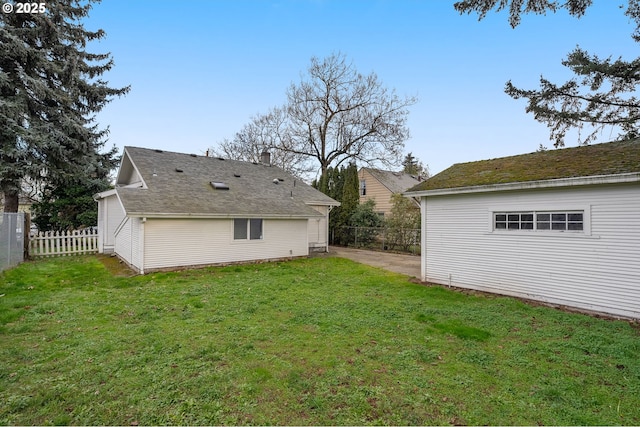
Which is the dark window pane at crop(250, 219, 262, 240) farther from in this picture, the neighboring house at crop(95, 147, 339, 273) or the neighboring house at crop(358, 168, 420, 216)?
the neighboring house at crop(358, 168, 420, 216)

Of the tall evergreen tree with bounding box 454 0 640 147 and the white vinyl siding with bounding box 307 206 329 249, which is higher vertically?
the tall evergreen tree with bounding box 454 0 640 147

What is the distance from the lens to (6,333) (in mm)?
4980

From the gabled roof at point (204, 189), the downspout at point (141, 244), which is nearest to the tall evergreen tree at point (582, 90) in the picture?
the gabled roof at point (204, 189)

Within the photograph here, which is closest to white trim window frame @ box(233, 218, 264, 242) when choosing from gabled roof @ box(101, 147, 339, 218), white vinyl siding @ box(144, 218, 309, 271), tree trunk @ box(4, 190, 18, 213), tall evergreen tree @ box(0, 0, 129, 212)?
white vinyl siding @ box(144, 218, 309, 271)

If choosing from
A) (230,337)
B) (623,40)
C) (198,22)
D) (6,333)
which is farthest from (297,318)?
(198,22)

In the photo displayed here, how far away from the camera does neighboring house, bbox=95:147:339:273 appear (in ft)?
34.7

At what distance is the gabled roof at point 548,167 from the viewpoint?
662cm

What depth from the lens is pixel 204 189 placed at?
1316cm

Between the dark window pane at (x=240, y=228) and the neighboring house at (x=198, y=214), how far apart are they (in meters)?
0.02

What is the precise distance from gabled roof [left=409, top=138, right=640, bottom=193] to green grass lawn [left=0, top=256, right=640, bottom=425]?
2999 millimetres

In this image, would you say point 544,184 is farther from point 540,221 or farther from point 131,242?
point 131,242

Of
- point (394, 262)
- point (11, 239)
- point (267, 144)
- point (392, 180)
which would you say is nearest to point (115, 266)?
point (11, 239)

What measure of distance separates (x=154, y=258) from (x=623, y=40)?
546 inches

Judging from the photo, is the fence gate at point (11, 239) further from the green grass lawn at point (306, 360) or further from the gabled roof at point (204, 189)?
the gabled roof at point (204, 189)
